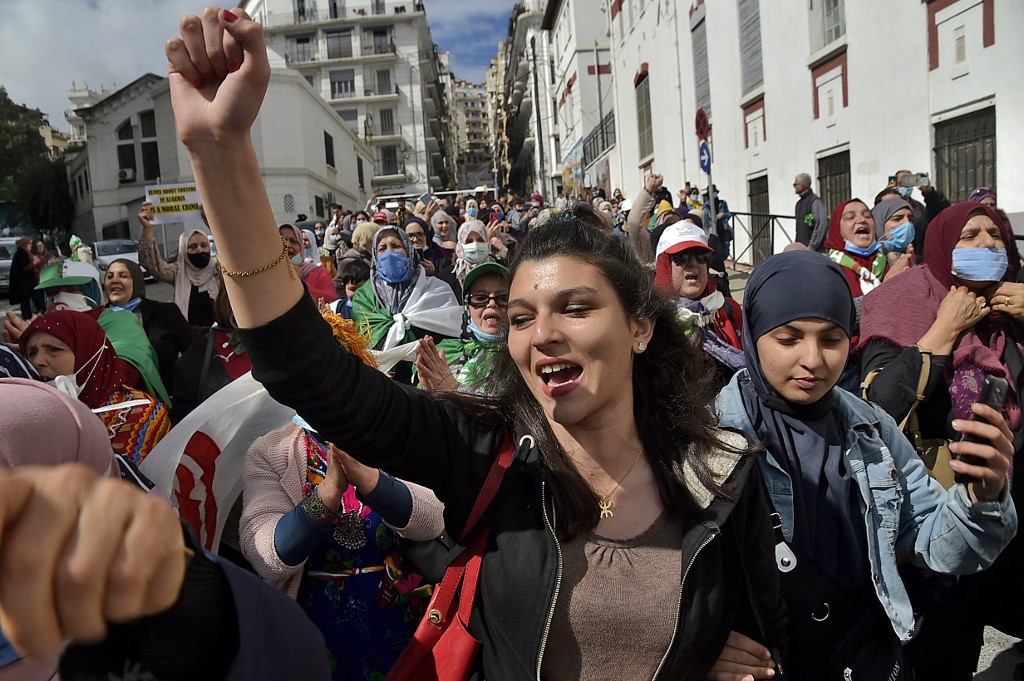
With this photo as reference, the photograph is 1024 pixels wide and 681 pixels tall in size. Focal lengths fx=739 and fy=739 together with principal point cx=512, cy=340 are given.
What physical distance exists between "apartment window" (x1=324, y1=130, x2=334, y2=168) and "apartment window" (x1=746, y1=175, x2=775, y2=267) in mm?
27251

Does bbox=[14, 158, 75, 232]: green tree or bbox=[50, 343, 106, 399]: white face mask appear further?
bbox=[14, 158, 75, 232]: green tree

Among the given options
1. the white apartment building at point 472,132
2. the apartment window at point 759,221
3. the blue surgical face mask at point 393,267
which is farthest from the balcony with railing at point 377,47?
the white apartment building at point 472,132

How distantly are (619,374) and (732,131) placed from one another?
1784 cm

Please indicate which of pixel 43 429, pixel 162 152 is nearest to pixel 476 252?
pixel 43 429

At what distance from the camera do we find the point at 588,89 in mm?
38906

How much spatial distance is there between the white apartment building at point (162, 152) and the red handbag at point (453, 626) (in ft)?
108

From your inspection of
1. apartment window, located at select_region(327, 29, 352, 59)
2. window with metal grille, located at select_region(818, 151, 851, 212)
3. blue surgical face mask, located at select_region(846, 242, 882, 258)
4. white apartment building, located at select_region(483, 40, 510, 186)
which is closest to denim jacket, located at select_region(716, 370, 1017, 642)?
blue surgical face mask, located at select_region(846, 242, 882, 258)

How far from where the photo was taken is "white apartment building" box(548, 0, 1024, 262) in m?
9.52

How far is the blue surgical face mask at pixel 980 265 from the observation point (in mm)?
3115

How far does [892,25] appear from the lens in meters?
11.3

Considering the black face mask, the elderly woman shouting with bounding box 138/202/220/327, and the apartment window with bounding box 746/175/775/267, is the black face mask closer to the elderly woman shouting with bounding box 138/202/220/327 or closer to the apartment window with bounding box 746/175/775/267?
the elderly woman shouting with bounding box 138/202/220/327

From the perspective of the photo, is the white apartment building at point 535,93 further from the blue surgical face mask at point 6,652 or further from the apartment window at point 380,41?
the blue surgical face mask at point 6,652

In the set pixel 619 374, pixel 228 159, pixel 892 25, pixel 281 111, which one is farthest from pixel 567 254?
pixel 281 111

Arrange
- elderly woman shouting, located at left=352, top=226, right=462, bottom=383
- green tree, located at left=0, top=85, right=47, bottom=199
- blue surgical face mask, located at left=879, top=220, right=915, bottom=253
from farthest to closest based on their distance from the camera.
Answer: green tree, located at left=0, top=85, right=47, bottom=199
blue surgical face mask, located at left=879, top=220, right=915, bottom=253
elderly woman shouting, located at left=352, top=226, right=462, bottom=383
